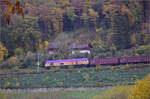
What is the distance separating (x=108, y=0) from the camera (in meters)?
7.82

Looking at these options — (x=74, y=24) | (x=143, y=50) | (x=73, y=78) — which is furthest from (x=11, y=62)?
(x=143, y=50)

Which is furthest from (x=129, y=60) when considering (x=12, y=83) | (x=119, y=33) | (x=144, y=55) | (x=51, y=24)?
(x=12, y=83)

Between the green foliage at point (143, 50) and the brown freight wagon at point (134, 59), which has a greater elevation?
the green foliage at point (143, 50)

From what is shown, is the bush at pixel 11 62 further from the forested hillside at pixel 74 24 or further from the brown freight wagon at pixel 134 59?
the brown freight wagon at pixel 134 59

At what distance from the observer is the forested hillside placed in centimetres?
730

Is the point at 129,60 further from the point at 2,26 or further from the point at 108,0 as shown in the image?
the point at 2,26

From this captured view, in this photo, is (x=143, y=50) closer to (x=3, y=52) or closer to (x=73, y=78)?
(x=73, y=78)

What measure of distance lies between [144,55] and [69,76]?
4334mm

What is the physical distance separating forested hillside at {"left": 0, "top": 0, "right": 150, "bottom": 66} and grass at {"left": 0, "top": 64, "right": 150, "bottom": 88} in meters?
0.96

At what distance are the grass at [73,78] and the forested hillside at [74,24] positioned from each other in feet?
3.15

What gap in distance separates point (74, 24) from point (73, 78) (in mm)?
2785

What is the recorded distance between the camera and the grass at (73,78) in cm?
810

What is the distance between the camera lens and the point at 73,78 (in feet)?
29.2

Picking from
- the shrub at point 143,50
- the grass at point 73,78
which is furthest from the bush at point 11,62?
the shrub at point 143,50
